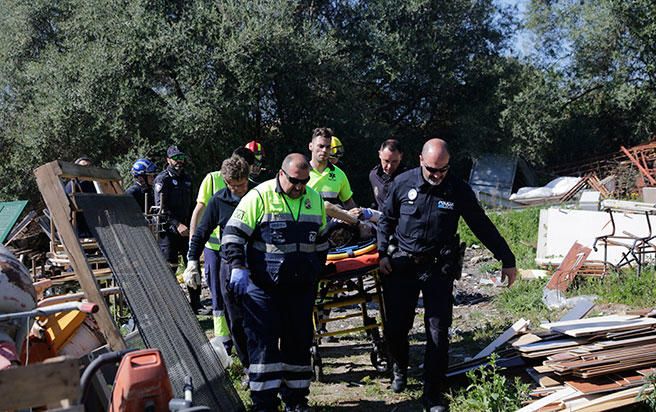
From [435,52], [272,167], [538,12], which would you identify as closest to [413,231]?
[272,167]

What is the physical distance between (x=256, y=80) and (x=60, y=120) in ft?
17.9

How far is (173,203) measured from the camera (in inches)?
308

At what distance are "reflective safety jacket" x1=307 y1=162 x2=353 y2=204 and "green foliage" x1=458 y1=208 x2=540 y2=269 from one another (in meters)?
6.60

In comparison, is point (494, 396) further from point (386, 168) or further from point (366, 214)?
point (386, 168)

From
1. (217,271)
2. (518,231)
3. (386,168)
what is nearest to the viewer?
(217,271)

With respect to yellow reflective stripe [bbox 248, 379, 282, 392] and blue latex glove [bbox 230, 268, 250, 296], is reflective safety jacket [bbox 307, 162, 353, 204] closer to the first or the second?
blue latex glove [bbox 230, 268, 250, 296]

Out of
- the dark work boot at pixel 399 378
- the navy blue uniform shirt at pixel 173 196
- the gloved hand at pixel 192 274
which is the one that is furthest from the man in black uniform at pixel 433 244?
the navy blue uniform shirt at pixel 173 196

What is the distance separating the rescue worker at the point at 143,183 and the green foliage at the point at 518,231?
6.86 meters

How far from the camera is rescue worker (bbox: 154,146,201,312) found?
25.4 feet

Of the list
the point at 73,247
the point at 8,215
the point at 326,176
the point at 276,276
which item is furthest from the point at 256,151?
the point at 8,215

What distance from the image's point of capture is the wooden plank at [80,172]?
3834mm

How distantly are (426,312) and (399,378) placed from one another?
2.39 ft

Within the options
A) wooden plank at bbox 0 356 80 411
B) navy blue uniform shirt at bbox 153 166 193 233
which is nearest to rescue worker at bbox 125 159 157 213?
navy blue uniform shirt at bbox 153 166 193 233

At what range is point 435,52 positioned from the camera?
2217 centimetres
